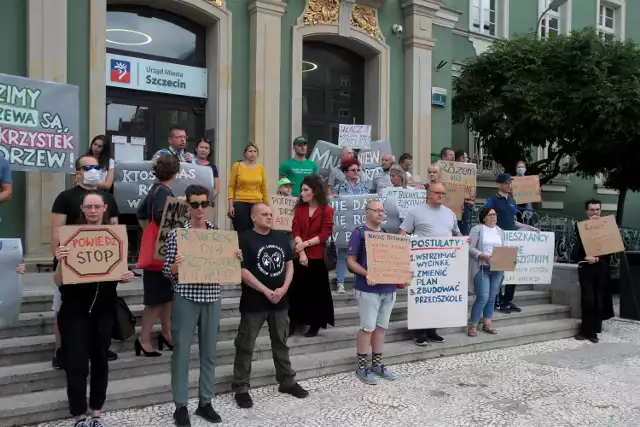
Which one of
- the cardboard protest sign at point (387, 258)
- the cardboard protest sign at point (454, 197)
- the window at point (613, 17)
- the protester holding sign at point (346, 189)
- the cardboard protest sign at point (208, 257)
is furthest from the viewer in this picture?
the window at point (613, 17)

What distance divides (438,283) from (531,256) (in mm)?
2317

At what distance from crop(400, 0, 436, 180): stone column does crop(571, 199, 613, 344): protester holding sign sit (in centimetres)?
414

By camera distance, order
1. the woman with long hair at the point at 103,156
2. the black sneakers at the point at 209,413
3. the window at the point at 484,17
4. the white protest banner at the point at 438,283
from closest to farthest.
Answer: the black sneakers at the point at 209,413
the woman with long hair at the point at 103,156
the white protest banner at the point at 438,283
the window at the point at 484,17

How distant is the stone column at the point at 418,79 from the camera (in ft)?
39.0

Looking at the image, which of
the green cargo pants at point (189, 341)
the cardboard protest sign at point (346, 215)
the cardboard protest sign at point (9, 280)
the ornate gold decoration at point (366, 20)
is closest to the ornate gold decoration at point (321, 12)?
the ornate gold decoration at point (366, 20)

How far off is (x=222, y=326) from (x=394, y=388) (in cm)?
185

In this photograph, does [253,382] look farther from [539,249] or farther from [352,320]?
[539,249]

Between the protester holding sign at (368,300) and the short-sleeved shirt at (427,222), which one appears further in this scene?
the short-sleeved shirt at (427,222)

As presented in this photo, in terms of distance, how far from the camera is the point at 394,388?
5.70 metres

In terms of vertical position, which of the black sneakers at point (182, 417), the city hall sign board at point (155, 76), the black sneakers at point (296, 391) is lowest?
the black sneakers at point (296, 391)

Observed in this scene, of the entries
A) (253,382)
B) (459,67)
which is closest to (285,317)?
(253,382)

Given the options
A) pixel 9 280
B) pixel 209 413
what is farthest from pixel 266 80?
pixel 209 413

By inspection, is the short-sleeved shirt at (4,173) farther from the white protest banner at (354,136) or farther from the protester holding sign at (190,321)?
the white protest banner at (354,136)

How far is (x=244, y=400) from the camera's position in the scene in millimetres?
5016
